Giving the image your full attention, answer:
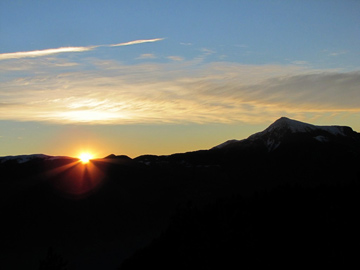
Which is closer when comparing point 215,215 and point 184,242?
point 184,242

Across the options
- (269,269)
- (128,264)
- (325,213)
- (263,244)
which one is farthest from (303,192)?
(128,264)

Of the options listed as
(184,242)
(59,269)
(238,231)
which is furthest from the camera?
(238,231)

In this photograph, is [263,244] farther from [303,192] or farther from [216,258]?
[303,192]

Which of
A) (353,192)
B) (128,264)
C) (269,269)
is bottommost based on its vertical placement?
(128,264)

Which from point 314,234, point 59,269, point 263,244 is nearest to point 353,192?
point 314,234

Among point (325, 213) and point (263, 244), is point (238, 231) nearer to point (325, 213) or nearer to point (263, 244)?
point (263, 244)

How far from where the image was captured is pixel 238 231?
97500 mm

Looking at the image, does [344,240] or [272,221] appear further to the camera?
[272,221]

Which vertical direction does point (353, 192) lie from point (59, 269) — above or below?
above

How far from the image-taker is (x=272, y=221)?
117m

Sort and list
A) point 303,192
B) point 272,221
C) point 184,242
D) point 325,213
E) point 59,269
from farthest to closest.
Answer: point 303,192 → point 272,221 → point 325,213 → point 184,242 → point 59,269

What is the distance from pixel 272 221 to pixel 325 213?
15321 mm

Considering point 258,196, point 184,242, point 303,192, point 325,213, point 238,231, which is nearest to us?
point 184,242

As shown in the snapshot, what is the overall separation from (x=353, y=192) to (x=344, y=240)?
3013 centimetres
